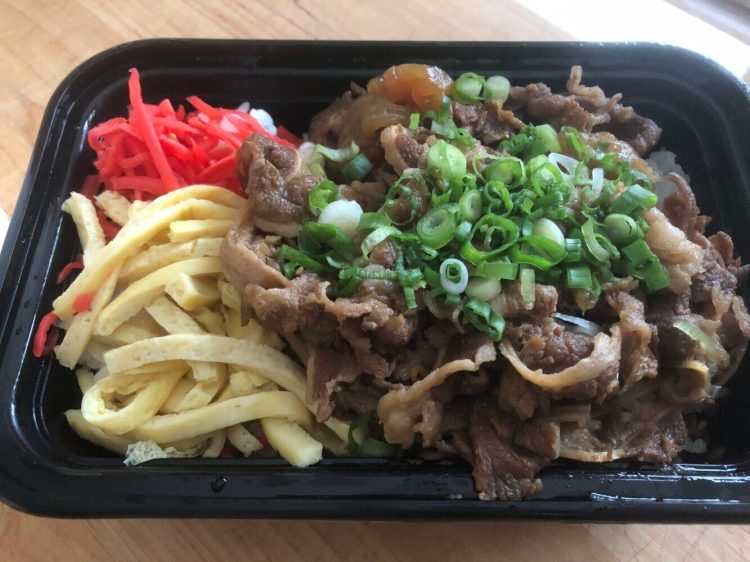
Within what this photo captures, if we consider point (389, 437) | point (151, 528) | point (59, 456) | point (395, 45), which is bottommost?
point (151, 528)

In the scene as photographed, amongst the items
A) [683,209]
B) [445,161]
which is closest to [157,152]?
[445,161]

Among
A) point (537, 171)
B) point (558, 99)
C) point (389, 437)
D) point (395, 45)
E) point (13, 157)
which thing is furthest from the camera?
point (13, 157)

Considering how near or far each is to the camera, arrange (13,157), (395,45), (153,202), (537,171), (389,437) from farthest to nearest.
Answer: (13,157), (395,45), (153,202), (537,171), (389,437)

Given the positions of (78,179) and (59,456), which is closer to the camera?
(59,456)

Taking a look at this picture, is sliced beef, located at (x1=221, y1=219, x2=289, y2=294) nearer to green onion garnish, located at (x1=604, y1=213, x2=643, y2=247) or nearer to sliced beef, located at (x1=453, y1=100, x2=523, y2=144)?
sliced beef, located at (x1=453, y1=100, x2=523, y2=144)

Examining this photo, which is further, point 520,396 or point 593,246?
point 593,246

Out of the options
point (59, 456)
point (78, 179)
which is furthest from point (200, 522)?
point (78, 179)

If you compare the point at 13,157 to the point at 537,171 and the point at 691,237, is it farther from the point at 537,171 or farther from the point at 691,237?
the point at 691,237

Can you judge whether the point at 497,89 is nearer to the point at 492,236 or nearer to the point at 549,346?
the point at 492,236
